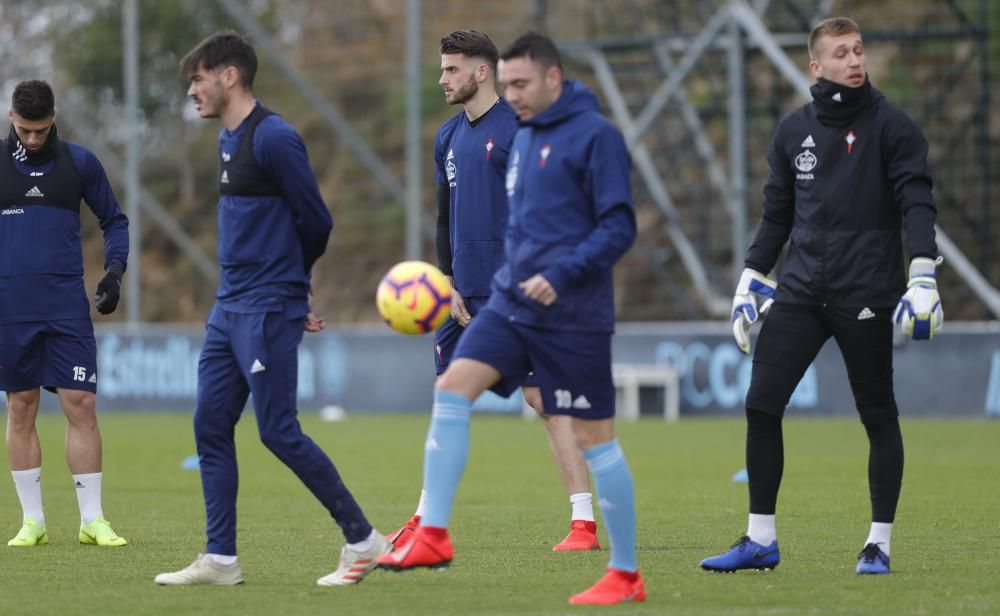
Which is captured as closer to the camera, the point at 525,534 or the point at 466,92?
the point at 466,92

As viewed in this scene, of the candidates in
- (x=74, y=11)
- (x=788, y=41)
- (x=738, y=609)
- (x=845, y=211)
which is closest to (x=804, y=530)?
(x=845, y=211)

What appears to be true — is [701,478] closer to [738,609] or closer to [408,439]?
[408,439]

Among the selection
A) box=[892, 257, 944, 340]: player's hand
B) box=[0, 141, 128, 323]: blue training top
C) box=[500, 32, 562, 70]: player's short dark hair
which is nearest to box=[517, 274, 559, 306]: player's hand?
box=[500, 32, 562, 70]: player's short dark hair

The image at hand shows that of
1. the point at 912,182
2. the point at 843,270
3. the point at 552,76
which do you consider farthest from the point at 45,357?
the point at 912,182

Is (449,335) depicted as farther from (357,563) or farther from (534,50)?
(534,50)

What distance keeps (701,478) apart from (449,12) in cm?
1402

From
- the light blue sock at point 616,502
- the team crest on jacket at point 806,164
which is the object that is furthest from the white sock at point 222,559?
the team crest on jacket at point 806,164

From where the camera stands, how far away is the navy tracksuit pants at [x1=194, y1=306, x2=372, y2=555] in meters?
6.96

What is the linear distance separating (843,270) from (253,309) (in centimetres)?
266

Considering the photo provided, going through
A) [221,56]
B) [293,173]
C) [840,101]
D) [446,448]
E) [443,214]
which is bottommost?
[446,448]

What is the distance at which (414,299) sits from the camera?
7.21 metres

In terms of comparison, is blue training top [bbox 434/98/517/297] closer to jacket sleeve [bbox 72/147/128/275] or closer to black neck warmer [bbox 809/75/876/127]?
black neck warmer [bbox 809/75/876/127]

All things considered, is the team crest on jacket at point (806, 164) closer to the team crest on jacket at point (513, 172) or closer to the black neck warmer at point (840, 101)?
the black neck warmer at point (840, 101)

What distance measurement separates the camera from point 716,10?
25.5 metres
